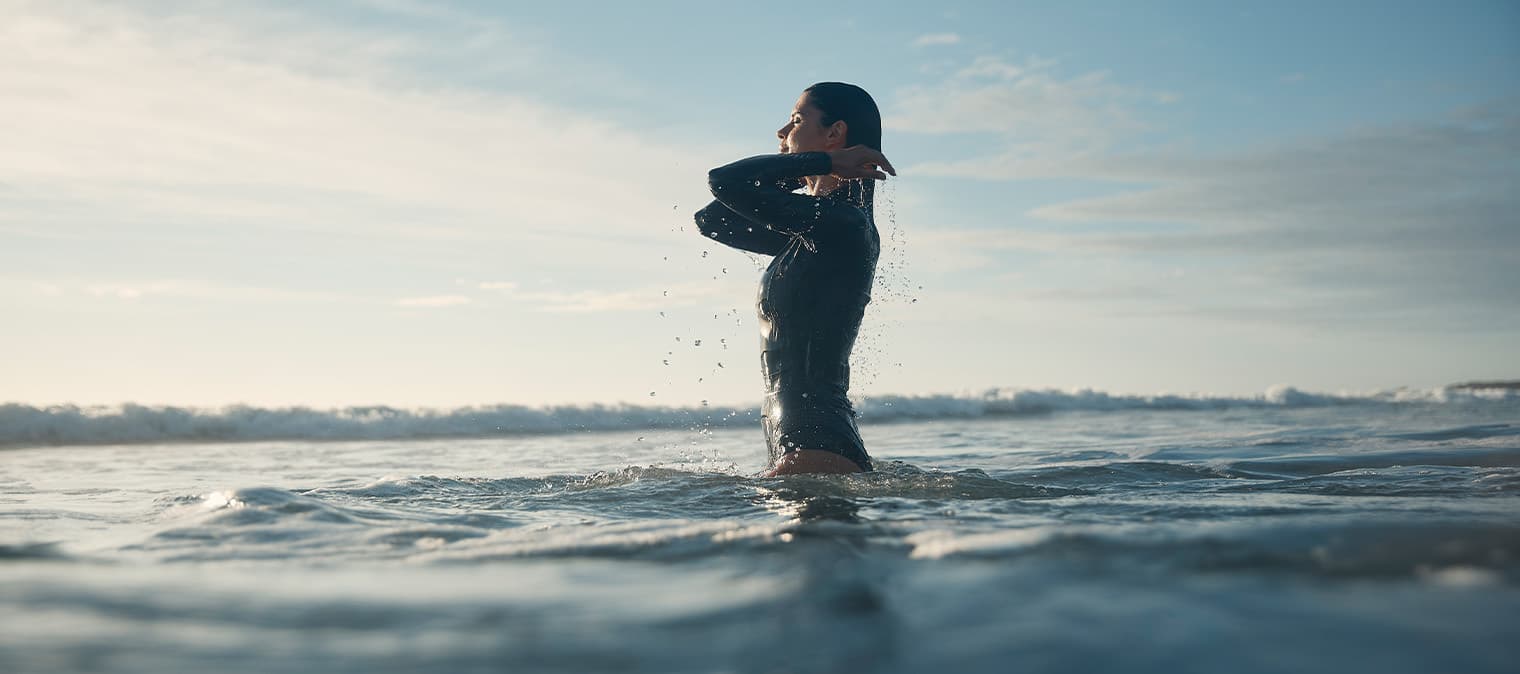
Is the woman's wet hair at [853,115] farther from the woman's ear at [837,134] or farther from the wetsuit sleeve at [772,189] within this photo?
the wetsuit sleeve at [772,189]

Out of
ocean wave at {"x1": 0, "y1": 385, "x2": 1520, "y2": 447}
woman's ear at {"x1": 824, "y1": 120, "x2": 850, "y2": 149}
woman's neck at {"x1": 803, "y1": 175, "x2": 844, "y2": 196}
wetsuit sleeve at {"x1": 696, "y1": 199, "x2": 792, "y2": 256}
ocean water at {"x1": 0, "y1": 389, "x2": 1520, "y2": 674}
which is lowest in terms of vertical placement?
ocean water at {"x1": 0, "y1": 389, "x2": 1520, "y2": 674}

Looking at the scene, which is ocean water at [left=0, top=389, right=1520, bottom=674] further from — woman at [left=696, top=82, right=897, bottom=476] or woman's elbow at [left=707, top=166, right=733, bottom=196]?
woman's elbow at [left=707, top=166, right=733, bottom=196]

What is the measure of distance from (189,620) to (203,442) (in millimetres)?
13128

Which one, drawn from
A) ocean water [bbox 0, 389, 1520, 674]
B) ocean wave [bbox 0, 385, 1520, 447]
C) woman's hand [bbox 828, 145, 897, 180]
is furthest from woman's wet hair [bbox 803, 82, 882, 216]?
ocean wave [bbox 0, 385, 1520, 447]

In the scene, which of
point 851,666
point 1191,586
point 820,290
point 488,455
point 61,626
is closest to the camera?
point 851,666

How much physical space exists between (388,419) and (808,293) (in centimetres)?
1237

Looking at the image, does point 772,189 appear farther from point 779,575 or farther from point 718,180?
point 779,575

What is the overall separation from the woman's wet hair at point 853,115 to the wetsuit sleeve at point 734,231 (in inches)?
23.2

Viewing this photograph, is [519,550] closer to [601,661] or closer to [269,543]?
[269,543]

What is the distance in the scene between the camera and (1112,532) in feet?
9.96

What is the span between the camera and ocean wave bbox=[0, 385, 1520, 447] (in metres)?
13.2

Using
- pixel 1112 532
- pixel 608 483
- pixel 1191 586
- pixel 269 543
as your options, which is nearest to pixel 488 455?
pixel 608 483

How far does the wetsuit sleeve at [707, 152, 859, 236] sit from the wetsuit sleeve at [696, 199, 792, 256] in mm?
711

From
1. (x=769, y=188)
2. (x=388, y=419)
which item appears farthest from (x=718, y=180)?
(x=388, y=419)
